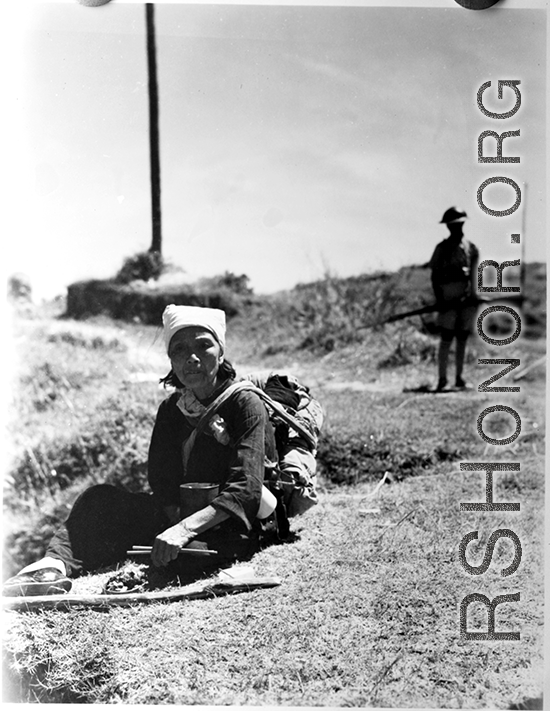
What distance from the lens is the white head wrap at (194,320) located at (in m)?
3.70

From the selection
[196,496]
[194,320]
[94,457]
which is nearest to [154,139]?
[194,320]

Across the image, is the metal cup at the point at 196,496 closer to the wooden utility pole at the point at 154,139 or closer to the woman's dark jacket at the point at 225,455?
the woman's dark jacket at the point at 225,455

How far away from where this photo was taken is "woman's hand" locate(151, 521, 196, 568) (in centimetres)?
355

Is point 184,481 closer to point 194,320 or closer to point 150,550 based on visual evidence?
point 150,550

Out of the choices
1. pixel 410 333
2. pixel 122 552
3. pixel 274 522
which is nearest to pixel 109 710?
pixel 122 552

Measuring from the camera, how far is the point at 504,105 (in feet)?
11.9

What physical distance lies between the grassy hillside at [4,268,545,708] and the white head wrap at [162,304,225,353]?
89mm

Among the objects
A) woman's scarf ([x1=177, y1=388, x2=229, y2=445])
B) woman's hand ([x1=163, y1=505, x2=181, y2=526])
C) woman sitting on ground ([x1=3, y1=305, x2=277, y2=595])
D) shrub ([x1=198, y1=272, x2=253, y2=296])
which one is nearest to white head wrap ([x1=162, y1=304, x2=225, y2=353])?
woman sitting on ground ([x1=3, y1=305, x2=277, y2=595])

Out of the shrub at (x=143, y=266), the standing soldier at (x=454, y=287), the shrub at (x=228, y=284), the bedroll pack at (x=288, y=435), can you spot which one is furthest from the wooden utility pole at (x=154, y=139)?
the standing soldier at (x=454, y=287)

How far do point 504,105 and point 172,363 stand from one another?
74.7 inches

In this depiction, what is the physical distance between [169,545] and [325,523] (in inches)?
28.4

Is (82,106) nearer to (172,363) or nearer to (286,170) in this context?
(286,170)

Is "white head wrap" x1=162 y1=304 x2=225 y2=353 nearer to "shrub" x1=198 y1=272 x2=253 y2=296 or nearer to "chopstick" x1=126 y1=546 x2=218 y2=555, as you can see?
"shrub" x1=198 y1=272 x2=253 y2=296

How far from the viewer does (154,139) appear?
376 cm
